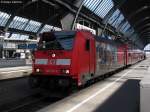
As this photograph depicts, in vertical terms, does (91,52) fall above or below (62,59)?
above

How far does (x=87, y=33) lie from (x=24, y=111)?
5.93m

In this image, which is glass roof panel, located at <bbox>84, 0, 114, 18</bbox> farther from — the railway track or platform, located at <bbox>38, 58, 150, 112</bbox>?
the railway track

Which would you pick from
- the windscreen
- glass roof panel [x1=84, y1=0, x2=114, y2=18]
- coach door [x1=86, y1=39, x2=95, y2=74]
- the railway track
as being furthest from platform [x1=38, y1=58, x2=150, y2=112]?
glass roof panel [x1=84, y1=0, x2=114, y2=18]

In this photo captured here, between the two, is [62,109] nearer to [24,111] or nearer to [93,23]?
[24,111]

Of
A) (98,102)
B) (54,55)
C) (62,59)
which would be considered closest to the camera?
(98,102)

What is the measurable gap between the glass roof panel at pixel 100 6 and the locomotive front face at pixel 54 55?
30.0m

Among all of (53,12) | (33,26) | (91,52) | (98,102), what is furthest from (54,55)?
(33,26)

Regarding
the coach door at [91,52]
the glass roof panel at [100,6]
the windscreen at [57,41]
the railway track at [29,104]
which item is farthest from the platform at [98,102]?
the glass roof panel at [100,6]

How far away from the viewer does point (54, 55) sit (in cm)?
1505

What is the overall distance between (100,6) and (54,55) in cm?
→ 3957

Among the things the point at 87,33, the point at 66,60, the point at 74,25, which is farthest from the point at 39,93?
the point at 74,25

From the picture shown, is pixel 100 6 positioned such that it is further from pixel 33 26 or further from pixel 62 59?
pixel 62 59

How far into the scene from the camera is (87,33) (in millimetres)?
16625

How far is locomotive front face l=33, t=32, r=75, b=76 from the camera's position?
1472 cm
